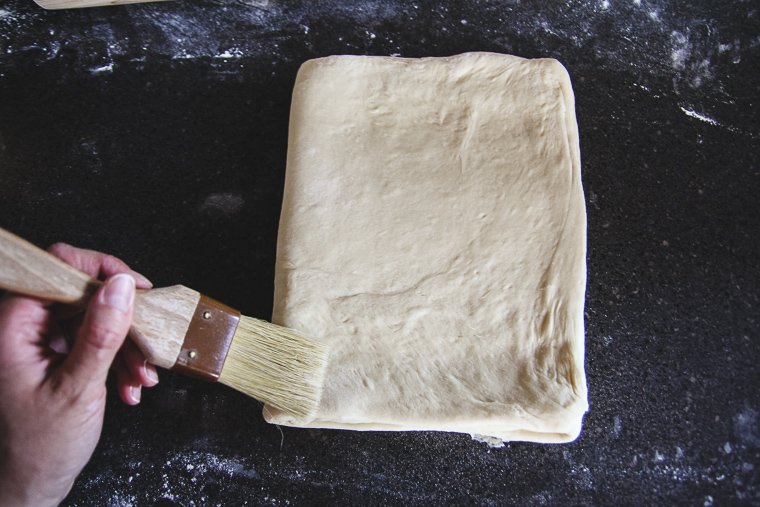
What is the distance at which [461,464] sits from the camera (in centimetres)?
174

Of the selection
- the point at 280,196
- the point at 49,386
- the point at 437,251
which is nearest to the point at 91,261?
the point at 49,386

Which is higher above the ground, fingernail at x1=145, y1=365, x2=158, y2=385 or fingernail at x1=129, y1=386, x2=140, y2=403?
fingernail at x1=145, y1=365, x2=158, y2=385

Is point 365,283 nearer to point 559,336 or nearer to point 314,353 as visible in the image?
point 314,353

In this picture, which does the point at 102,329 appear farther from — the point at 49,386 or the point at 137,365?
the point at 137,365

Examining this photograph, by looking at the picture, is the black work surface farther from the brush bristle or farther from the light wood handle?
the brush bristle

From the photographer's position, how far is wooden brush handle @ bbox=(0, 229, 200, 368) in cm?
132

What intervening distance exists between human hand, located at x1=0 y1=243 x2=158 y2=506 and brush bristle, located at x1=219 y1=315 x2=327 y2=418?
10.4 inches

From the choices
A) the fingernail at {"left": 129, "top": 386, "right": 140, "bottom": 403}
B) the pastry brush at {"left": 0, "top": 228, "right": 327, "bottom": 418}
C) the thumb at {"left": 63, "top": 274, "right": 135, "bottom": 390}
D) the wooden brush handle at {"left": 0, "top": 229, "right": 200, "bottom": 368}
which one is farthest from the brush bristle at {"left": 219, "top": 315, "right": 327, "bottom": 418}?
the fingernail at {"left": 129, "top": 386, "right": 140, "bottom": 403}

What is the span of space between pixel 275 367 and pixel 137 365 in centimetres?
44

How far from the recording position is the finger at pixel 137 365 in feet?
5.37

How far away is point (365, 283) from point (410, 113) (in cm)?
53

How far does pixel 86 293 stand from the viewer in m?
1.36

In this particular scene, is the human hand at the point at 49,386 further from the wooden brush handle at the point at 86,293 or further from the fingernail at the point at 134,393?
the fingernail at the point at 134,393

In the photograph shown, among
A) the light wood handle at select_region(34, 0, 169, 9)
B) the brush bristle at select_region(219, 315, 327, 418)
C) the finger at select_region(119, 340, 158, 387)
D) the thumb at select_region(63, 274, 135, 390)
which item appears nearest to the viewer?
the thumb at select_region(63, 274, 135, 390)
